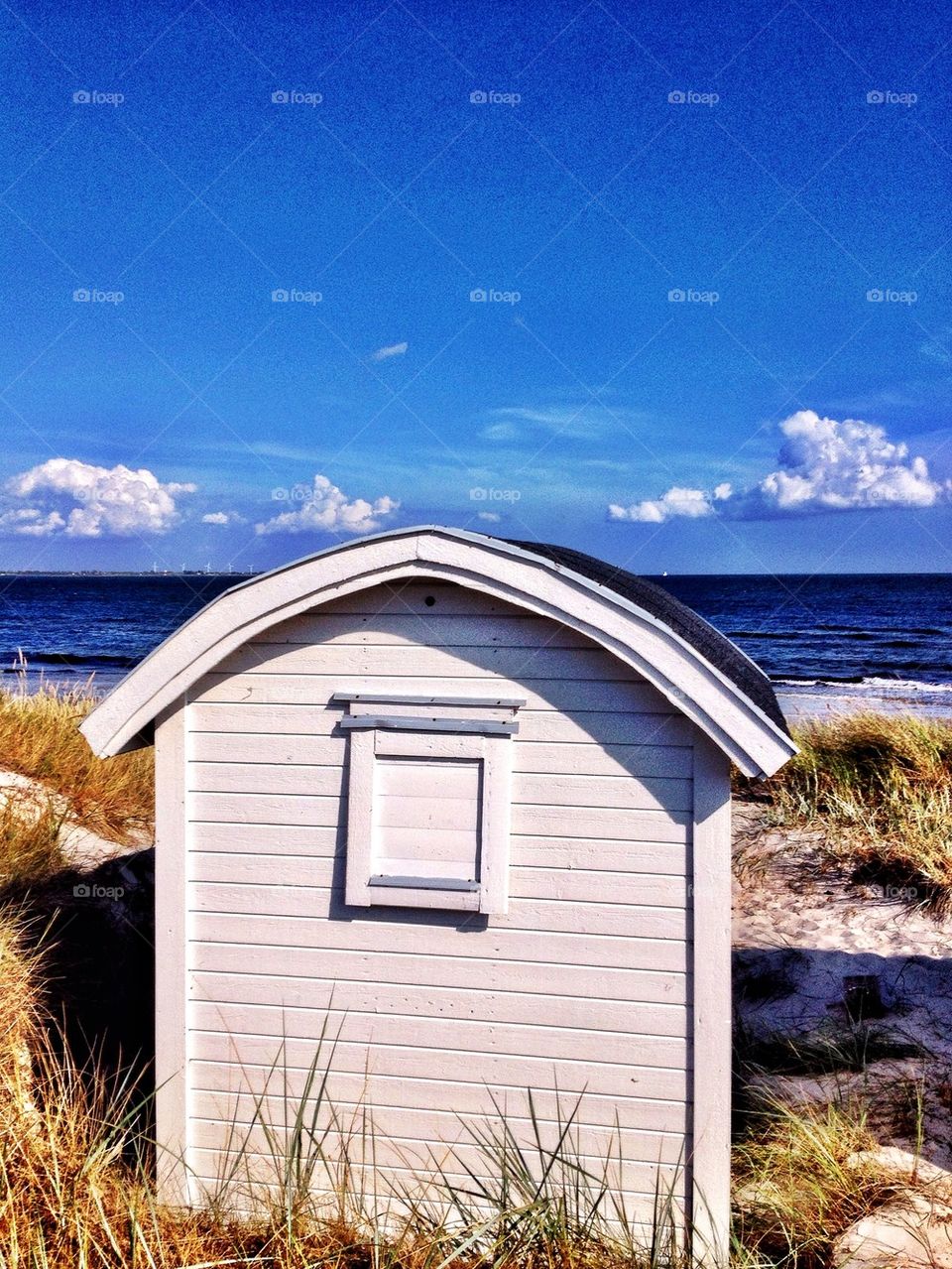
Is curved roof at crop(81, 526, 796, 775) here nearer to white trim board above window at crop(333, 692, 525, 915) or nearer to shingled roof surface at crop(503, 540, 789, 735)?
shingled roof surface at crop(503, 540, 789, 735)

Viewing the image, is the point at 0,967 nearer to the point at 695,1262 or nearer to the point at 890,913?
the point at 695,1262

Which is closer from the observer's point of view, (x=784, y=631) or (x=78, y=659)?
(x=78, y=659)

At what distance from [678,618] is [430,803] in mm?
1902

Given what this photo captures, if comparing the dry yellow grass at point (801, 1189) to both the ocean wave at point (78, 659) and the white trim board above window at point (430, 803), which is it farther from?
the ocean wave at point (78, 659)

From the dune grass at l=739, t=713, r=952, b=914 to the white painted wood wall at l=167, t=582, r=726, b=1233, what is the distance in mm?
4385

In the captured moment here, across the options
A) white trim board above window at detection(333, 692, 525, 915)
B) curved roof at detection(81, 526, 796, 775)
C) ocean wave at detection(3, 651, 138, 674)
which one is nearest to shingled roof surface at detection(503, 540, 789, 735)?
curved roof at detection(81, 526, 796, 775)

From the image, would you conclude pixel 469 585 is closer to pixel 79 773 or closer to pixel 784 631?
pixel 79 773

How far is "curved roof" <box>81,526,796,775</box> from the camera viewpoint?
472 cm

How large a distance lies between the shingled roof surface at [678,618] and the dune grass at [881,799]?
2.86 m

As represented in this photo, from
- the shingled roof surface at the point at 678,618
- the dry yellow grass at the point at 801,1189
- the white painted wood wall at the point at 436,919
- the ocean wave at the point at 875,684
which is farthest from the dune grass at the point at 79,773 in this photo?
the ocean wave at the point at 875,684

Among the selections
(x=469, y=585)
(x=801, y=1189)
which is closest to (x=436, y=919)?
(x=469, y=585)

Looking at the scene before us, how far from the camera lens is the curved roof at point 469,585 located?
4.72 metres

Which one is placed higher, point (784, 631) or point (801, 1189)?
point (784, 631)

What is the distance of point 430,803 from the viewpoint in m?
5.09
